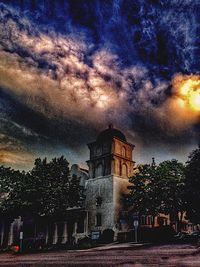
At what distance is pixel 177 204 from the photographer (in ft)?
133

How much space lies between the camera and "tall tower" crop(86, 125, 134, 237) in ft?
150

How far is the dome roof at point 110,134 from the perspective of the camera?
49.3 m

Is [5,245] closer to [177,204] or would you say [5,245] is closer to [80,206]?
[80,206]

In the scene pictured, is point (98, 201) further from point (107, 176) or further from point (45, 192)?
point (45, 192)

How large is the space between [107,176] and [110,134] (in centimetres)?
697

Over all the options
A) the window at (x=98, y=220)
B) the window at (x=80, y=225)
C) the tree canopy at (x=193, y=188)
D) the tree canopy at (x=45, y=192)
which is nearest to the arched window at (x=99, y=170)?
the tree canopy at (x=45, y=192)

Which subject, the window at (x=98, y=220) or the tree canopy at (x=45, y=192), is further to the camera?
the window at (x=98, y=220)

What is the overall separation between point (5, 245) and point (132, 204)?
791 inches

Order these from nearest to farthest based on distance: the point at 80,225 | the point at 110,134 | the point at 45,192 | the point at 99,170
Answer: the point at 45,192 → the point at 80,225 → the point at 110,134 → the point at 99,170

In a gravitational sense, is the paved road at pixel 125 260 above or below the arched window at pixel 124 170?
below

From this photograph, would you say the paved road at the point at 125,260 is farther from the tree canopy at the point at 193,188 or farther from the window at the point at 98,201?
the window at the point at 98,201

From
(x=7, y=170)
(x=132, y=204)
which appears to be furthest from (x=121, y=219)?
(x=7, y=170)

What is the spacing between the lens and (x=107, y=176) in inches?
1870

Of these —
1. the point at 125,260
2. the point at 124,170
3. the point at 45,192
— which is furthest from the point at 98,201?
the point at 125,260
